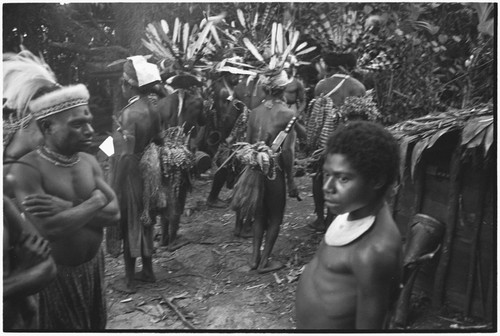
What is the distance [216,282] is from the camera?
4.61m

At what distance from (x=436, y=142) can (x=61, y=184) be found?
2.35 metres

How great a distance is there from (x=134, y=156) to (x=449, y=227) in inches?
94.3

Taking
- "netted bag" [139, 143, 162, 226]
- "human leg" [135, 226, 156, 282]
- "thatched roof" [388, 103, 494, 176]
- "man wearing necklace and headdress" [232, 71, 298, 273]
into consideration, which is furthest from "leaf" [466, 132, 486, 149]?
"human leg" [135, 226, 156, 282]

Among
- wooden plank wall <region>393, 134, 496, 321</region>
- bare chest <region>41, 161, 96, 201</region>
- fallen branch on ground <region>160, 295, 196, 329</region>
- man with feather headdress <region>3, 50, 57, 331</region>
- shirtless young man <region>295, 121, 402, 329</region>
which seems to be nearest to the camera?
shirtless young man <region>295, 121, 402, 329</region>

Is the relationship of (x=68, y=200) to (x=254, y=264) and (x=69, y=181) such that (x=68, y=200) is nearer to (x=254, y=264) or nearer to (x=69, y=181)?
(x=69, y=181)

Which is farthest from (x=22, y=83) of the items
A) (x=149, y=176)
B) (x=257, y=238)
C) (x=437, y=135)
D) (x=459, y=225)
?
(x=459, y=225)

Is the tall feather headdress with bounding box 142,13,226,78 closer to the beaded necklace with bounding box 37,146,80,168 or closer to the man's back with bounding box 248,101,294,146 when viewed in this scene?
the man's back with bounding box 248,101,294,146

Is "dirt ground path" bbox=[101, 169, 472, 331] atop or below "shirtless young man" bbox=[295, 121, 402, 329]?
below

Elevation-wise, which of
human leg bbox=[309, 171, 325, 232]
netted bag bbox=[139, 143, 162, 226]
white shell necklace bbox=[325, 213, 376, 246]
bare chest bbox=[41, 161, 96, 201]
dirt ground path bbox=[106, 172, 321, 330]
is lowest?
dirt ground path bbox=[106, 172, 321, 330]

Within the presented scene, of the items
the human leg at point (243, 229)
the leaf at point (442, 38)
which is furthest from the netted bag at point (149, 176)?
the leaf at point (442, 38)

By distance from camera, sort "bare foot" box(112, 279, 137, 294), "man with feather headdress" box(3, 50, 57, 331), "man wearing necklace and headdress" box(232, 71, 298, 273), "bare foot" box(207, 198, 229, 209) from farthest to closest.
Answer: "bare foot" box(207, 198, 229, 209)
"man wearing necklace and headdress" box(232, 71, 298, 273)
"bare foot" box(112, 279, 137, 294)
"man with feather headdress" box(3, 50, 57, 331)

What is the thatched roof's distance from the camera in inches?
140

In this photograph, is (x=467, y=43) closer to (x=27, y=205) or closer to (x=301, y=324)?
(x=301, y=324)

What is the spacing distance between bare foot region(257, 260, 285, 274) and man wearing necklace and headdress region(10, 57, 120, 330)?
149 cm
